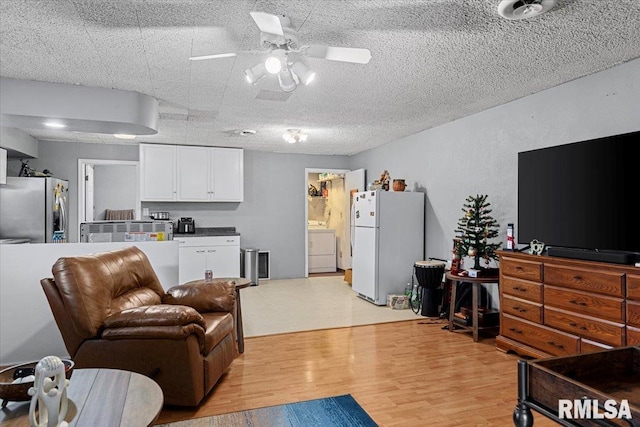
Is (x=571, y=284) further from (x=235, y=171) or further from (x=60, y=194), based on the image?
(x=60, y=194)

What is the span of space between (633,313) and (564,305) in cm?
50

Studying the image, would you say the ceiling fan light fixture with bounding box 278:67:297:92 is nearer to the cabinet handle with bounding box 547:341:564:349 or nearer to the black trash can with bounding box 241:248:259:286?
the cabinet handle with bounding box 547:341:564:349

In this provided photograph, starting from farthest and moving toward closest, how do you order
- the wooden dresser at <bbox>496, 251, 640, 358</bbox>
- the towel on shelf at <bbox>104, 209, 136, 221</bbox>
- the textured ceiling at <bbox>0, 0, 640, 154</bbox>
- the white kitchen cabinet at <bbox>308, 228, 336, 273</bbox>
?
the white kitchen cabinet at <bbox>308, 228, 336, 273</bbox> < the towel on shelf at <bbox>104, 209, 136, 221</bbox> < the wooden dresser at <bbox>496, 251, 640, 358</bbox> < the textured ceiling at <bbox>0, 0, 640, 154</bbox>

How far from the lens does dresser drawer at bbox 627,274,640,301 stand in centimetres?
255

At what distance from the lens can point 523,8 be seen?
217cm

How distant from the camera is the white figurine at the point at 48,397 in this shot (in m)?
1.36


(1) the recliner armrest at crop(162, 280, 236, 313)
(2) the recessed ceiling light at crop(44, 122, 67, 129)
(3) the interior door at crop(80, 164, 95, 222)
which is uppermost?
(2) the recessed ceiling light at crop(44, 122, 67, 129)

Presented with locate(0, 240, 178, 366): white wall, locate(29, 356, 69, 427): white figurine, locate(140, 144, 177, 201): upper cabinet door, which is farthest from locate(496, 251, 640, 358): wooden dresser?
locate(140, 144, 177, 201): upper cabinet door

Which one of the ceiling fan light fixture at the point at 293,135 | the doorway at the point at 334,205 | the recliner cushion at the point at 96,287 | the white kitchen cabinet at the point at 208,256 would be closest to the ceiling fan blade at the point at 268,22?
the recliner cushion at the point at 96,287

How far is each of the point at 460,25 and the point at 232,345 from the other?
274cm

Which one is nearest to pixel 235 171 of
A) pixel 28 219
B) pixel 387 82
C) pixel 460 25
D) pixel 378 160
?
pixel 378 160

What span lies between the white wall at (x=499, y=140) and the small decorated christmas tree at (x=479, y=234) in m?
0.15

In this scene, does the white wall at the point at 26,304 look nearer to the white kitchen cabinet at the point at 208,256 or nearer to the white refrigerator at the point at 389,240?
the white kitchen cabinet at the point at 208,256

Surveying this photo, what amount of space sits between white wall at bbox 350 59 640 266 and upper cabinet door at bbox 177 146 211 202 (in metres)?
3.00
